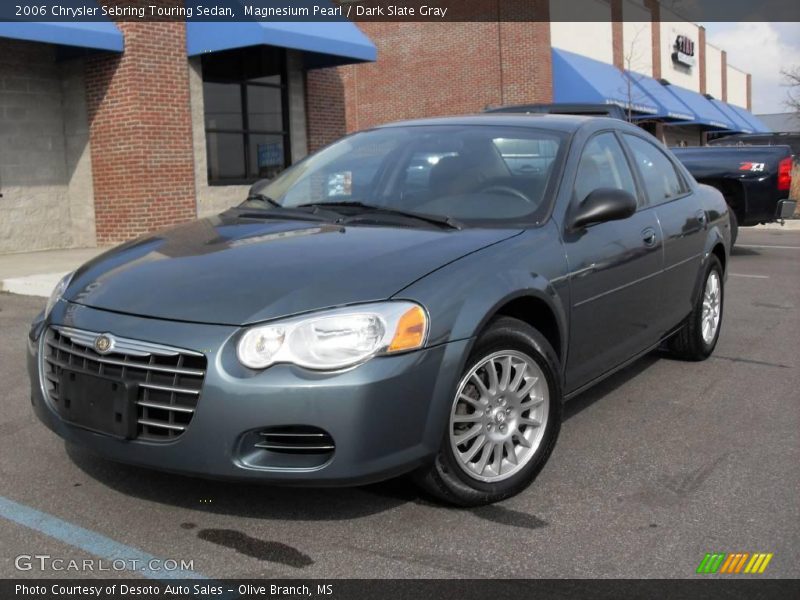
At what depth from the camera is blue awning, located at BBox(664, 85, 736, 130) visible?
35.1 metres

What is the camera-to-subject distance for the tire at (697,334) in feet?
18.2

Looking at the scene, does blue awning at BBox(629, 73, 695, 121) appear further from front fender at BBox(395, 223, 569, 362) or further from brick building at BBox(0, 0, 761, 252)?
front fender at BBox(395, 223, 569, 362)

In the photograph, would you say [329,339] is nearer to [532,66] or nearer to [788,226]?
[788,226]

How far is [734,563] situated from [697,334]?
2.91m

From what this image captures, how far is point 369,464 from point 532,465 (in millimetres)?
865

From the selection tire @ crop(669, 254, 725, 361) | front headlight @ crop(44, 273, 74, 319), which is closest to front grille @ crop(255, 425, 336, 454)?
front headlight @ crop(44, 273, 74, 319)

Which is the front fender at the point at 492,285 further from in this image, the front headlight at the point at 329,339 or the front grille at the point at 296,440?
the front grille at the point at 296,440

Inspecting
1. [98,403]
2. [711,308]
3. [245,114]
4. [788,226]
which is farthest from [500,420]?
[788,226]

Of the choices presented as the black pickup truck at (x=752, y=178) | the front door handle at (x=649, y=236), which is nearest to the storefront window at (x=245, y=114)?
the black pickup truck at (x=752, y=178)

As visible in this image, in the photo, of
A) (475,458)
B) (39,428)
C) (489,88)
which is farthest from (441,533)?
(489,88)

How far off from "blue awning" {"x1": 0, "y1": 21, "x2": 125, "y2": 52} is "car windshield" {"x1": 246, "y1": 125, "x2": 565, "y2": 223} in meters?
7.64

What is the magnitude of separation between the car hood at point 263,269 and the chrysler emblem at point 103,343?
0.13 m

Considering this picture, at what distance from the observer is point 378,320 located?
2.92m
